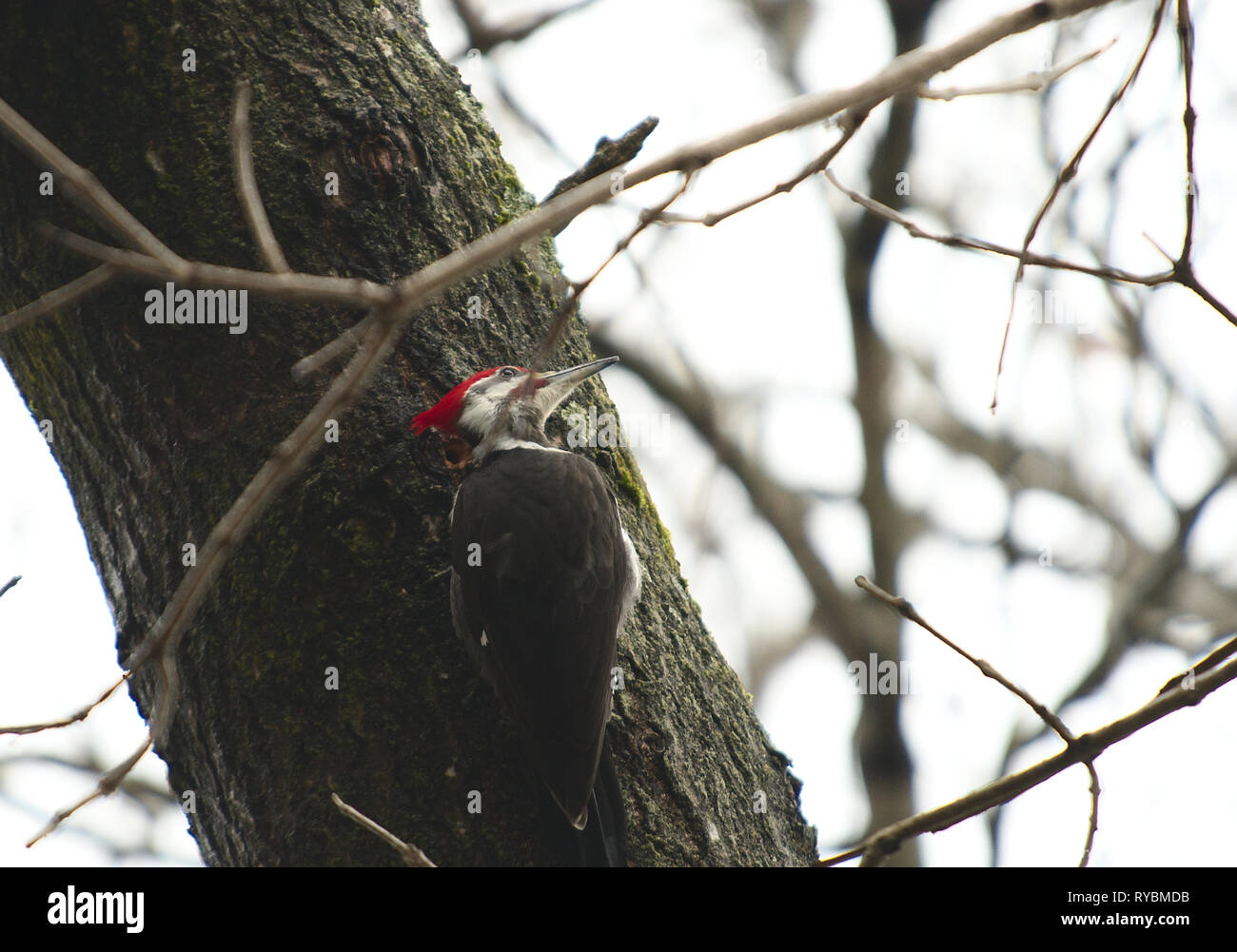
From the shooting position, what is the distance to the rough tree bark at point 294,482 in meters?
2.38

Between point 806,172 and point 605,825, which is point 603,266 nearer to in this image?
point 806,172

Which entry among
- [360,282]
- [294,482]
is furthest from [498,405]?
[360,282]

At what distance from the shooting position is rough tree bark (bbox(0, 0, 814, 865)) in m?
2.38

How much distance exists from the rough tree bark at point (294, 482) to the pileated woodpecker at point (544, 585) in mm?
73

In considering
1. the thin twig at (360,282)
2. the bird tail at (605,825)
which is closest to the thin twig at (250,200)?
the thin twig at (360,282)

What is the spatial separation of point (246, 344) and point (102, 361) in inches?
13.1

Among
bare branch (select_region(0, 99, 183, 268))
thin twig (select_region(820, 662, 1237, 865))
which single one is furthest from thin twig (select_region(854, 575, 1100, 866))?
bare branch (select_region(0, 99, 183, 268))

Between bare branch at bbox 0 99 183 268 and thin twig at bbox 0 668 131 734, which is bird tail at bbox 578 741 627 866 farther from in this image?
bare branch at bbox 0 99 183 268

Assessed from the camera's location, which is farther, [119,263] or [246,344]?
[246,344]

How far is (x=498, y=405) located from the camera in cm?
297

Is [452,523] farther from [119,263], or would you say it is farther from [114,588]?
[119,263]

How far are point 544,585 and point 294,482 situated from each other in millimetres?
751

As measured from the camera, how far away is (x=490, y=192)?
120 inches
